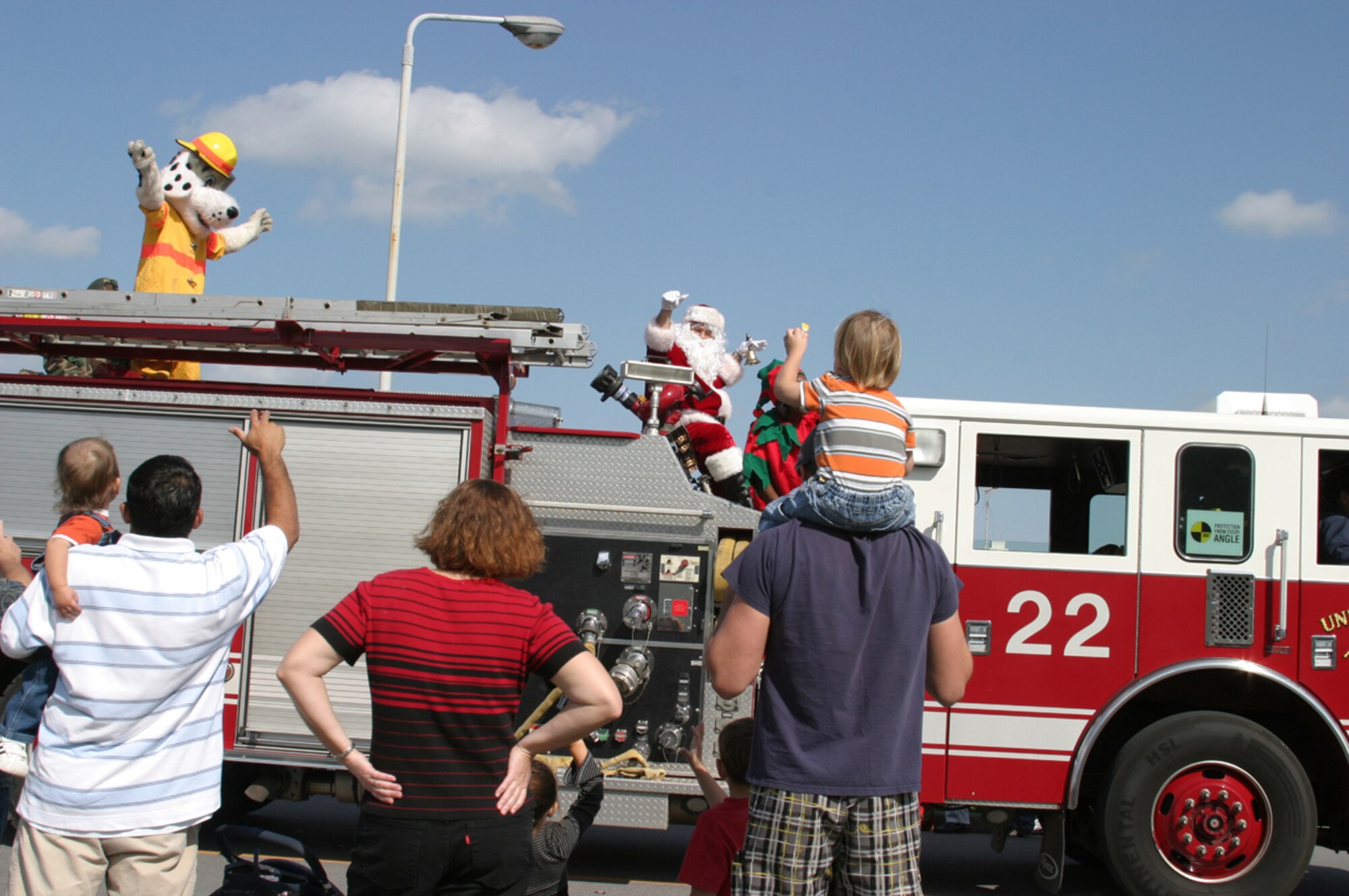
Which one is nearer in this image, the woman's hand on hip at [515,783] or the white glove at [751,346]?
the woman's hand on hip at [515,783]

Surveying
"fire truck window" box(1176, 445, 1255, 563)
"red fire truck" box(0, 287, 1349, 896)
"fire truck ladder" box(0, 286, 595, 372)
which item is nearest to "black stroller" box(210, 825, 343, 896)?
"red fire truck" box(0, 287, 1349, 896)

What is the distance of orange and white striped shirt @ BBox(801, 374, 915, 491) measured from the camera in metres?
2.79

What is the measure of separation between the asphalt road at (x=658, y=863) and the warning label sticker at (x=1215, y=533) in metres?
2.16

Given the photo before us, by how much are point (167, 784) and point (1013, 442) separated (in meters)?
4.63

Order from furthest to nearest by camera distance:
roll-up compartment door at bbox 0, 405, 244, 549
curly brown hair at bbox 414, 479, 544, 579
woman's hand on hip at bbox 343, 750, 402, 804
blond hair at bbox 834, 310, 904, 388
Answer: roll-up compartment door at bbox 0, 405, 244, 549, blond hair at bbox 834, 310, 904, 388, curly brown hair at bbox 414, 479, 544, 579, woman's hand on hip at bbox 343, 750, 402, 804

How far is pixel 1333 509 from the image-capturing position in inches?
235

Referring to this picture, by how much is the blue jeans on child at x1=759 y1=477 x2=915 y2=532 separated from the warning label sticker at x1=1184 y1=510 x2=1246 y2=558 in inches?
144

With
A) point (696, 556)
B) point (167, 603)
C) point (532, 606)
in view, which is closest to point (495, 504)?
point (532, 606)

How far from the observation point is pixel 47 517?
19.9 ft

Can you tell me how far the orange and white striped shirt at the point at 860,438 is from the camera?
279cm

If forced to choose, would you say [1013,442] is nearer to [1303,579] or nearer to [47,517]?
[1303,579]

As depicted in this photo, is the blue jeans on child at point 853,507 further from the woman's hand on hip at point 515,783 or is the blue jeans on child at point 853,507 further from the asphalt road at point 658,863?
the asphalt road at point 658,863

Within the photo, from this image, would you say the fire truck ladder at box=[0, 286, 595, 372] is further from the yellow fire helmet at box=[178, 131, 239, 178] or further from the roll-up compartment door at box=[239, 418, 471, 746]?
the yellow fire helmet at box=[178, 131, 239, 178]

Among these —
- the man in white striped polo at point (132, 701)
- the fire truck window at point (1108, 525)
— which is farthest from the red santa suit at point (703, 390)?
the man in white striped polo at point (132, 701)
